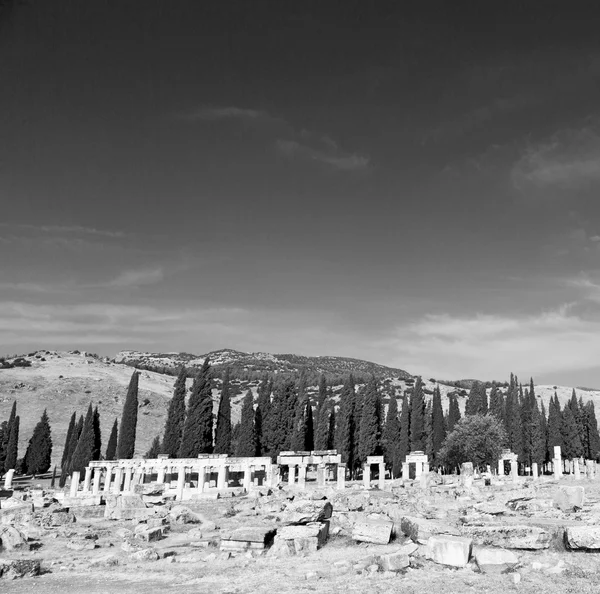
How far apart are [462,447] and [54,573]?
194 ft

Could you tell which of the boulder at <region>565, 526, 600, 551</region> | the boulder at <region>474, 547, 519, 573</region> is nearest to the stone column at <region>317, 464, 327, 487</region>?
the boulder at <region>565, 526, 600, 551</region>

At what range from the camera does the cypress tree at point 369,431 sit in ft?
226

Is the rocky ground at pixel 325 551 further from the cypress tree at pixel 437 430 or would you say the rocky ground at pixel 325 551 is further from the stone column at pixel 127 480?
the cypress tree at pixel 437 430

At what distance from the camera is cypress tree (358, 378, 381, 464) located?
68.9 meters

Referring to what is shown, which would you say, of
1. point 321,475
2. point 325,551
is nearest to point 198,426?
point 321,475

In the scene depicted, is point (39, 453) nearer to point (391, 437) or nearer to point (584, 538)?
point (391, 437)

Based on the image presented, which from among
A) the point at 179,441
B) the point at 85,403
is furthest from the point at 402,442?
the point at 85,403

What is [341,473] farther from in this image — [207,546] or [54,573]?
[54,573]

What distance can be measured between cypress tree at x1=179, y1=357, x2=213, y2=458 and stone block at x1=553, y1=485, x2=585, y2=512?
4047 centimetres

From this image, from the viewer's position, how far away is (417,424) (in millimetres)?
78562

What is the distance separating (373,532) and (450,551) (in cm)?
491

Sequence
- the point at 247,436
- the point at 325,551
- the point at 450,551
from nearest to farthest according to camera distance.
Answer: the point at 450,551
the point at 325,551
the point at 247,436

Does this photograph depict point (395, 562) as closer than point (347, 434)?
Yes

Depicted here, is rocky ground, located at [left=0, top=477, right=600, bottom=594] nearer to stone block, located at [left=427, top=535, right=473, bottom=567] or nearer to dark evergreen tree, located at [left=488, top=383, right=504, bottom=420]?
stone block, located at [left=427, top=535, right=473, bottom=567]
